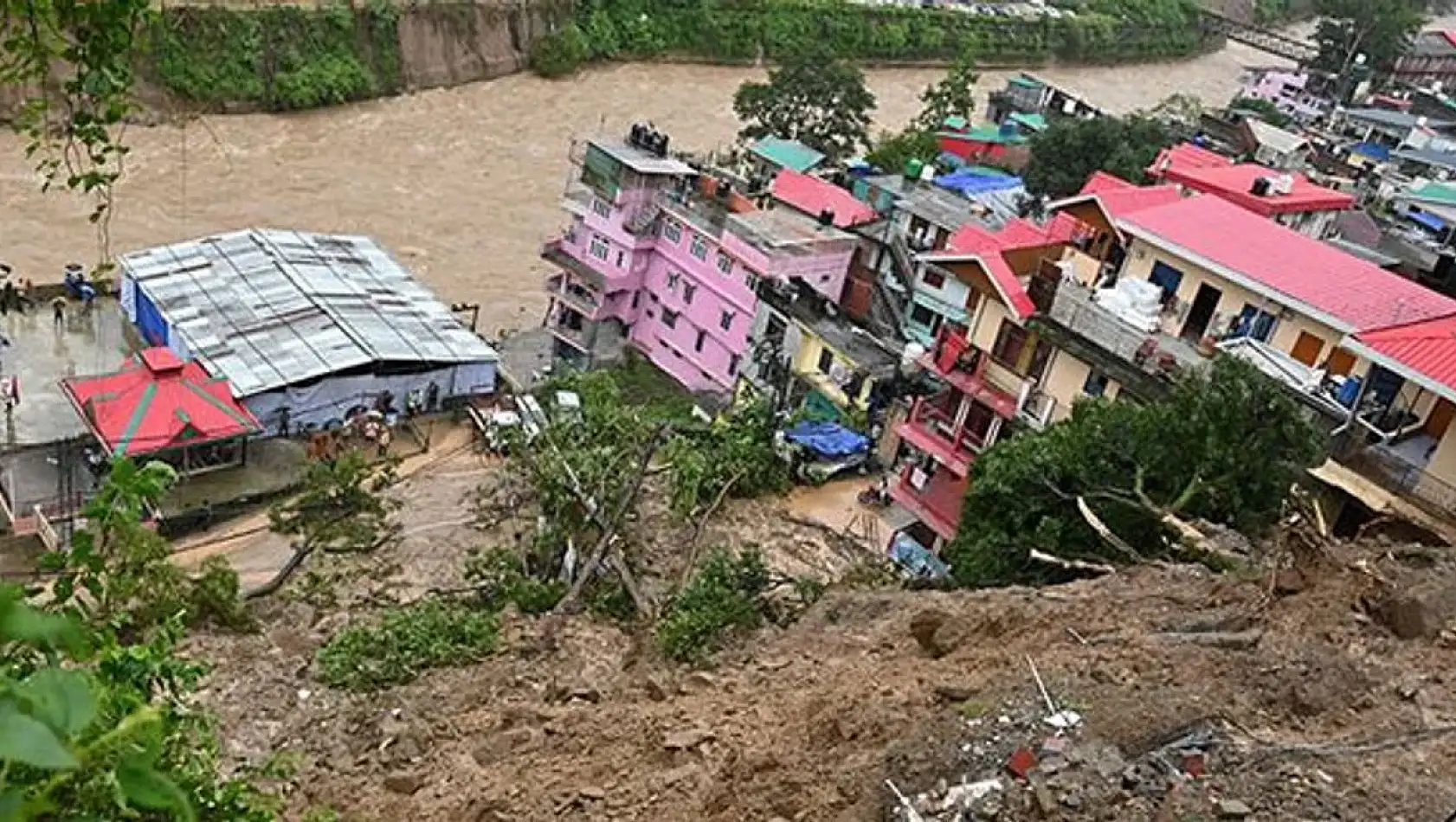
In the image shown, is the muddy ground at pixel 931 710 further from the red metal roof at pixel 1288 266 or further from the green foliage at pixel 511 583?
→ the red metal roof at pixel 1288 266

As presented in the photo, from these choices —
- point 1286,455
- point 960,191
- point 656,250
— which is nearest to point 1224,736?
point 1286,455

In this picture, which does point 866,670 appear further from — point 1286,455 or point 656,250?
point 656,250

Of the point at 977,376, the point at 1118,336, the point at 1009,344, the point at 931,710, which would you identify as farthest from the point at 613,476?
the point at 931,710

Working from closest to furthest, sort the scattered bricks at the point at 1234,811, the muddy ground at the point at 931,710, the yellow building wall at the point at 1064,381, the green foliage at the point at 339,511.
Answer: the scattered bricks at the point at 1234,811, the muddy ground at the point at 931,710, the green foliage at the point at 339,511, the yellow building wall at the point at 1064,381

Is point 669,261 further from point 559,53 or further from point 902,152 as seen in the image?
point 559,53

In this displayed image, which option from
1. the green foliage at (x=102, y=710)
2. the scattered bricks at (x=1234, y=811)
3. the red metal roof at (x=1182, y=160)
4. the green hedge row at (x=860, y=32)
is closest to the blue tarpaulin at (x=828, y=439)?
the red metal roof at (x=1182, y=160)
